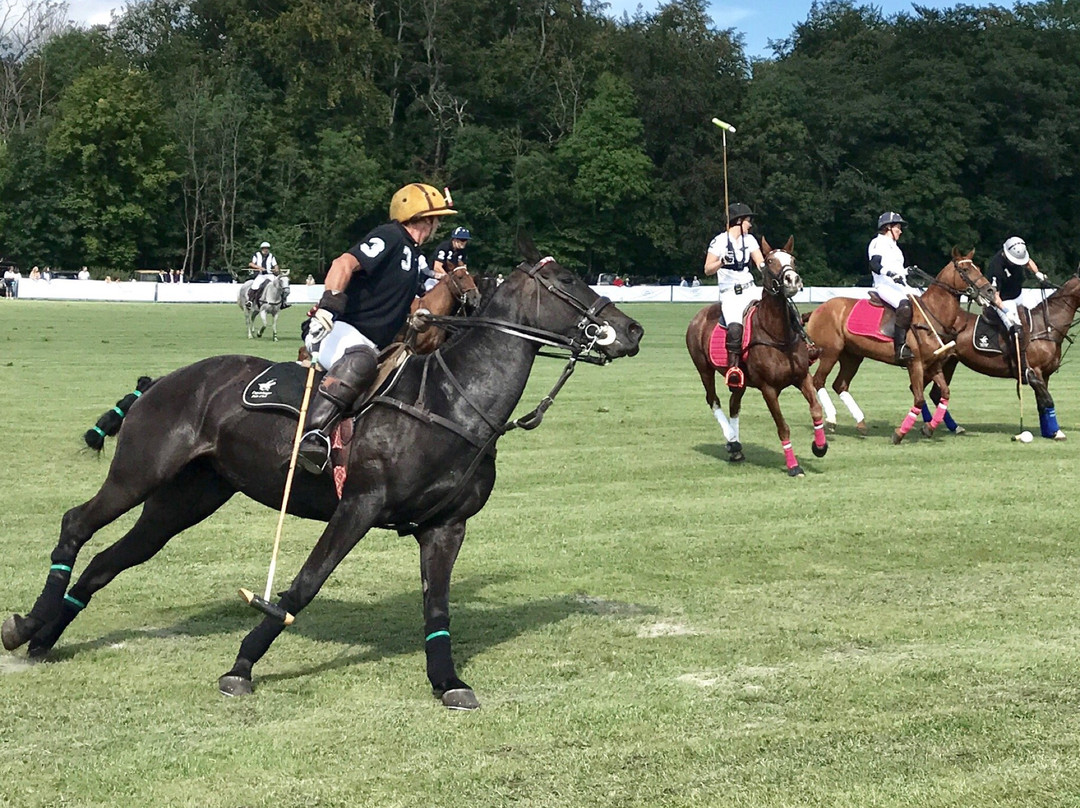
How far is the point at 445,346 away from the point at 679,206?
7777 centimetres

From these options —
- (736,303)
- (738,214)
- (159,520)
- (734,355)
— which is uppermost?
(738,214)

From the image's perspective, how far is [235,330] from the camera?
39.5 meters

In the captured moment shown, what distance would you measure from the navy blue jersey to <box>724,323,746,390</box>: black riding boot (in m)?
8.95

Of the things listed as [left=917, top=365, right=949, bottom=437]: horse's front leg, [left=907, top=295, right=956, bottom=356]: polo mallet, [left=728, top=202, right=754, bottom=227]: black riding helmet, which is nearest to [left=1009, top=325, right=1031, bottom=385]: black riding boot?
[left=907, top=295, right=956, bottom=356]: polo mallet

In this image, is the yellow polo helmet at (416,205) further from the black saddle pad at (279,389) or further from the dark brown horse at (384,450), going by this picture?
the black saddle pad at (279,389)

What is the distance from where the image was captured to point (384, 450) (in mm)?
7605

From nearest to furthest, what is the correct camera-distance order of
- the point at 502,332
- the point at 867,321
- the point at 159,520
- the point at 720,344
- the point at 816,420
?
the point at 502,332
the point at 159,520
the point at 816,420
the point at 720,344
the point at 867,321

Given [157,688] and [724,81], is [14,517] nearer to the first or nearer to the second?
[157,688]

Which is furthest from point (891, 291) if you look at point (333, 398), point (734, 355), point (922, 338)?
point (333, 398)

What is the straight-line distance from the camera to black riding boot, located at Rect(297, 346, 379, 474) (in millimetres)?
7609

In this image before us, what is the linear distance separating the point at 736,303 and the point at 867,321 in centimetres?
375

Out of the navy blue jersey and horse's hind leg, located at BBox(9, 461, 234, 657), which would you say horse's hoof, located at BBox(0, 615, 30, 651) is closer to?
horse's hind leg, located at BBox(9, 461, 234, 657)

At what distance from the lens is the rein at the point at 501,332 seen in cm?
769

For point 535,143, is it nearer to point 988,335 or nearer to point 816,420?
point 988,335
